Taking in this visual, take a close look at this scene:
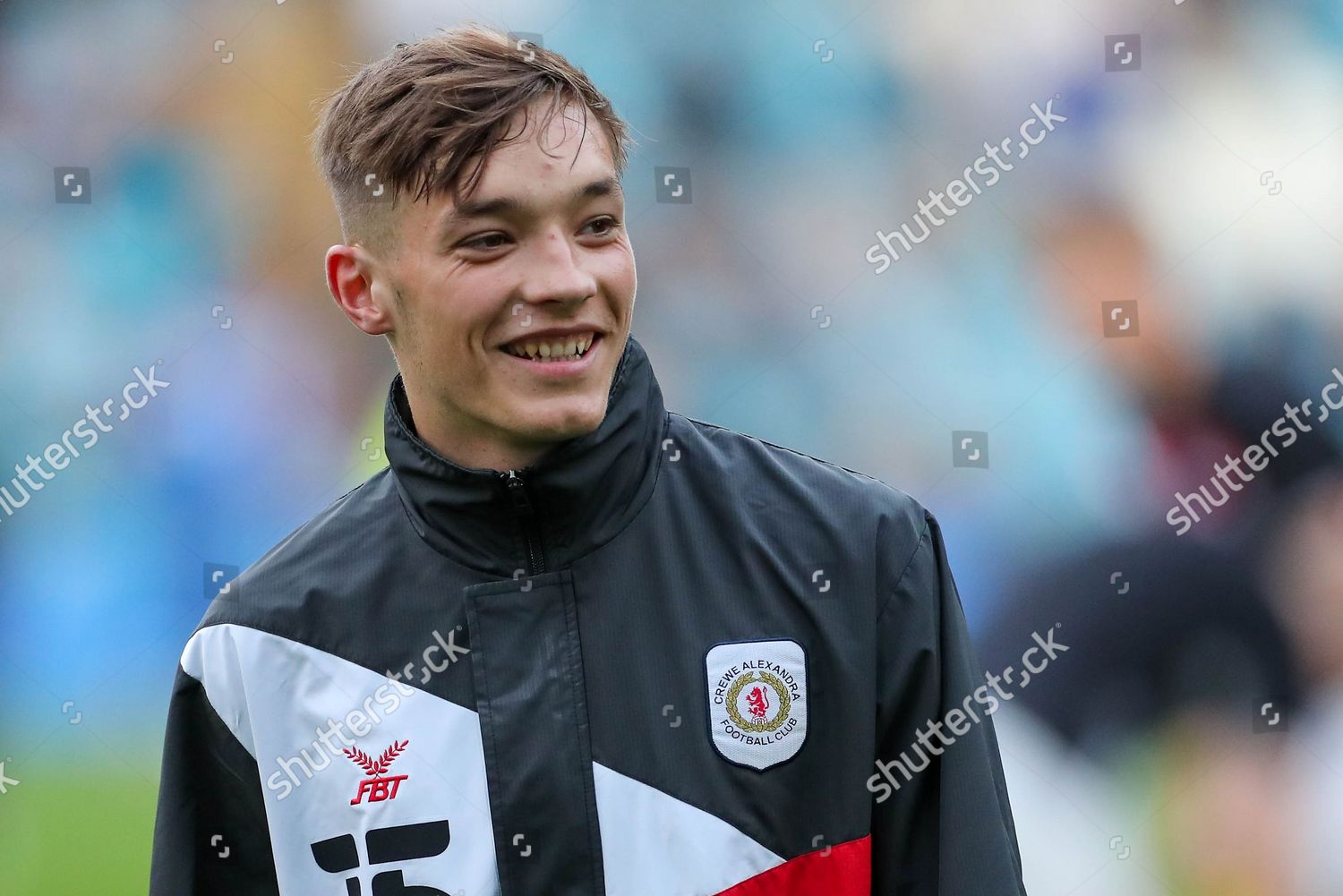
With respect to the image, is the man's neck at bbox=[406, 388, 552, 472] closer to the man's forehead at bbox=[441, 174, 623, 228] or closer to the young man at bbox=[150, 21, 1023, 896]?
the young man at bbox=[150, 21, 1023, 896]

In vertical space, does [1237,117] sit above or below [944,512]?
above

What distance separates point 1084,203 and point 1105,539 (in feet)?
1.97

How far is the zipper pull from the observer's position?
1272 millimetres

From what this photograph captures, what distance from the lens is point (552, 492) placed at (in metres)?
1.28

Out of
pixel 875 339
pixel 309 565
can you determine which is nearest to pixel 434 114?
pixel 309 565

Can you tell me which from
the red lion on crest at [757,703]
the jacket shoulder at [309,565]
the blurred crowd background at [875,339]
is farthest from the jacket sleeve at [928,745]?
the blurred crowd background at [875,339]

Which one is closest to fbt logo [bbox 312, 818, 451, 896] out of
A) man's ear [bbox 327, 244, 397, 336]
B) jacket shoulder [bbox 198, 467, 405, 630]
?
jacket shoulder [bbox 198, 467, 405, 630]

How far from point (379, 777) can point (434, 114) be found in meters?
0.63

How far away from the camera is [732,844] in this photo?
1251 millimetres

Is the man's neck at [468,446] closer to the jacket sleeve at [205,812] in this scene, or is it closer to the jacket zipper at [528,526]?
the jacket zipper at [528,526]

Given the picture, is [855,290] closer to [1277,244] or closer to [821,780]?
[1277,244]

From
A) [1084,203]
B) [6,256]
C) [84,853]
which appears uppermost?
[6,256]

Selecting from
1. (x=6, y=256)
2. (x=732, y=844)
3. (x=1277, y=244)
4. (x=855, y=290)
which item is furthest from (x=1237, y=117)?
(x=6, y=256)

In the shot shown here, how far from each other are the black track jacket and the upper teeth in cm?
9
